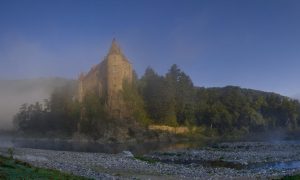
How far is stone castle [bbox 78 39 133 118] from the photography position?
125000 mm

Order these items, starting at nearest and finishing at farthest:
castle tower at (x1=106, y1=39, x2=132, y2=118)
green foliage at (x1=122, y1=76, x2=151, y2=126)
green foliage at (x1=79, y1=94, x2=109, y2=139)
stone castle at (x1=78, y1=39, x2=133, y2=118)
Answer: green foliage at (x1=79, y1=94, x2=109, y2=139), green foliage at (x1=122, y1=76, x2=151, y2=126), castle tower at (x1=106, y1=39, x2=132, y2=118), stone castle at (x1=78, y1=39, x2=133, y2=118)

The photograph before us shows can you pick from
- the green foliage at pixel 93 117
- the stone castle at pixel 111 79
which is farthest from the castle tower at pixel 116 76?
the green foliage at pixel 93 117

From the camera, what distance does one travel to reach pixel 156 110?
13012 centimetres

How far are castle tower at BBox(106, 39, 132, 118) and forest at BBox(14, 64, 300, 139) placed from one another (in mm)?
2150

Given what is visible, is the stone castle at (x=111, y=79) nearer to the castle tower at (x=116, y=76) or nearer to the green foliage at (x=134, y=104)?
the castle tower at (x=116, y=76)

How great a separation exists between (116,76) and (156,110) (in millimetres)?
16312

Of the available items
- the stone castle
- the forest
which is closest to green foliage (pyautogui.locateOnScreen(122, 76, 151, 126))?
the forest

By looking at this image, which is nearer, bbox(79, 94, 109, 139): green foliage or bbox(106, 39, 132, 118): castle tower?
bbox(79, 94, 109, 139): green foliage

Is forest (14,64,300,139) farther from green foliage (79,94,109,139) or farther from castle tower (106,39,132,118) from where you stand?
castle tower (106,39,132,118)

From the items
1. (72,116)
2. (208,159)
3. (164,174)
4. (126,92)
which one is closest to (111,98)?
(126,92)

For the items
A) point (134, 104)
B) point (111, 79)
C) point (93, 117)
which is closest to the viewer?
point (93, 117)

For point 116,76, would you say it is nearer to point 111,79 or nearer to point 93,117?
point 111,79

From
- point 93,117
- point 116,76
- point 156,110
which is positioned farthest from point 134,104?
point 93,117

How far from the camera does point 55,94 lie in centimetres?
14400
